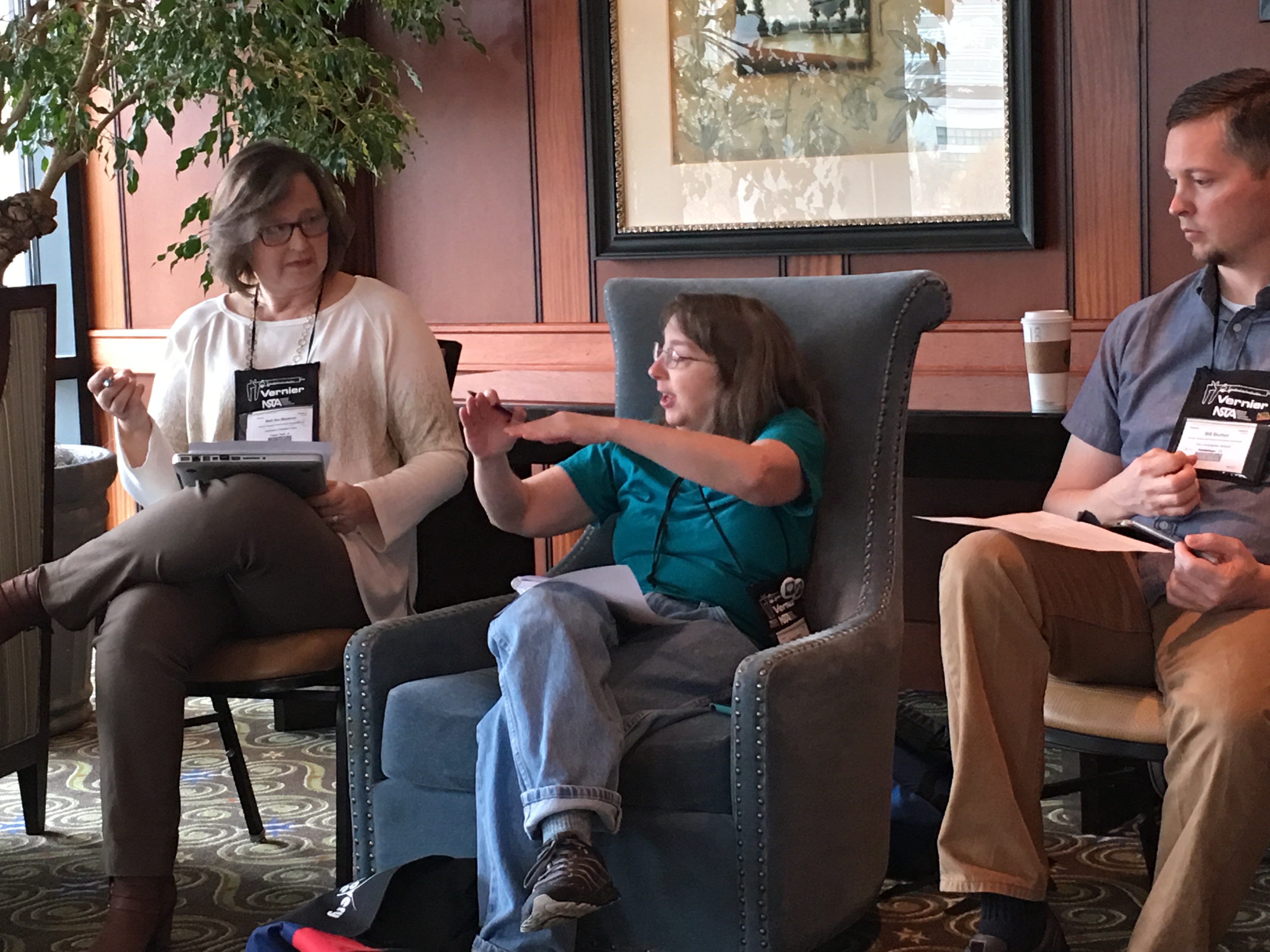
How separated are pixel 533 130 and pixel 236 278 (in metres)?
1.34

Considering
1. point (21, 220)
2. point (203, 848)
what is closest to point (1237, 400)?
point (203, 848)

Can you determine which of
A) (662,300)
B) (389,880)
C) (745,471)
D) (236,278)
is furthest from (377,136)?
(389,880)

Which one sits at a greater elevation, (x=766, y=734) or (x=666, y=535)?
(x=666, y=535)

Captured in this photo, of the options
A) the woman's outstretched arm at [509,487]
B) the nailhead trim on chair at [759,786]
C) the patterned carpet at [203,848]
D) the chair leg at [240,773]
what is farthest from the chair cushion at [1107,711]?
the chair leg at [240,773]

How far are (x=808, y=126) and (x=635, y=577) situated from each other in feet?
5.21

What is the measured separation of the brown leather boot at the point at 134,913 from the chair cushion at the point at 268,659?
0.32 m

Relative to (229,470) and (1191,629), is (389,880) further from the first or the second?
(1191,629)

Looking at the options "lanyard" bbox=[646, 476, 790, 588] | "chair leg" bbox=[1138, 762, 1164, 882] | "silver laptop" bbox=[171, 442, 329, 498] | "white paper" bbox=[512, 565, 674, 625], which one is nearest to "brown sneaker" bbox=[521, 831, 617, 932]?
"white paper" bbox=[512, 565, 674, 625]

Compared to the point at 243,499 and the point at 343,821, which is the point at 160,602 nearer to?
the point at 243,499

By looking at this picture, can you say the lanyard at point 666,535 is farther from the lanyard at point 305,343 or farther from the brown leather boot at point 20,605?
the brown leather boot at point 20,605

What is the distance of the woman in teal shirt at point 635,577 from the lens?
1877 millimetres

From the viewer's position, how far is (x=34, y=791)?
9.11ft

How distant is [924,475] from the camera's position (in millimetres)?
3307

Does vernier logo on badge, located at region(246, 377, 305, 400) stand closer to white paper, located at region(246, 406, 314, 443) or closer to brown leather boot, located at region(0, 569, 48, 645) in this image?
white paper, located at region(246, 406, 314, 443)
